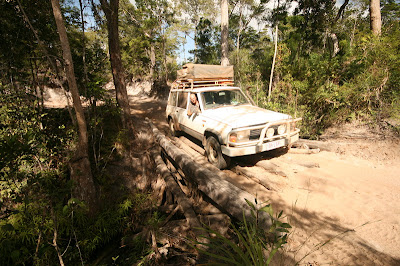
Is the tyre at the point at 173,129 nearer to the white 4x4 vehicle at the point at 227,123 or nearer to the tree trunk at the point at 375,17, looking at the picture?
the white 4x4 vehicle at the point at 227,123

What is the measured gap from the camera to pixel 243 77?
1248 centimetres

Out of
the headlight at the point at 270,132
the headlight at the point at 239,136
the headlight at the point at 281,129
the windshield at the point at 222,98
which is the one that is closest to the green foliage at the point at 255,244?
the headlight at the point at 239,136

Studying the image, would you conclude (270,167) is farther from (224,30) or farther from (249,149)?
(224,30)

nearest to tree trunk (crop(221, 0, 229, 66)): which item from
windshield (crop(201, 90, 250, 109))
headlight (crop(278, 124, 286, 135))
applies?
windshield (crop(201, 90, 250, 109))

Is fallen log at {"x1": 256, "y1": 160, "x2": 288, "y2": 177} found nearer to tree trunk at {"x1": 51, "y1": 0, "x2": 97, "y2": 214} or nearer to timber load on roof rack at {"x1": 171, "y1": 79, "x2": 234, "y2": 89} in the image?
timber load on roof rack at {"x1": 171, "y1": 79, "x2": 234, "y2": 89}

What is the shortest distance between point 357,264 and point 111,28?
6962mm

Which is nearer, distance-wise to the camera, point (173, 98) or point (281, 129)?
point (281, 129)

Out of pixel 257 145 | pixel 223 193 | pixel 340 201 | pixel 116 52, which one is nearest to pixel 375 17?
pixel 257 145

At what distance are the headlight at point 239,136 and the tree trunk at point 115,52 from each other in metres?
3.93

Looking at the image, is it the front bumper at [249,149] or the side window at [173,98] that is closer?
the front bumper at [249,149]

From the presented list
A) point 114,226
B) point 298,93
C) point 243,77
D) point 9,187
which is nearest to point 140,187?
point 114,226

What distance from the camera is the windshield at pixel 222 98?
16.7ft

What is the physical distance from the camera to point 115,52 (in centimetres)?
549

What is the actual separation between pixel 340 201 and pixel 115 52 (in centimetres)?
643
